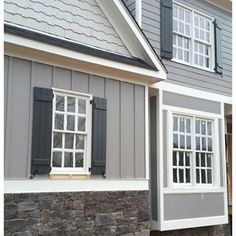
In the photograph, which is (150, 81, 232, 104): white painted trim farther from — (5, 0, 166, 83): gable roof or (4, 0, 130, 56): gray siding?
(4, 0, 130, 56): gray siding

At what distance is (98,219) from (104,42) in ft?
11.3

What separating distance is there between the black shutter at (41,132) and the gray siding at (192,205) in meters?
3.08

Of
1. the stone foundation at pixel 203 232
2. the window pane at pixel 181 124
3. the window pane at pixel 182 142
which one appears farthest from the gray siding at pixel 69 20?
the stone foundation at pixel 203 232

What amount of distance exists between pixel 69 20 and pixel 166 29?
269cm

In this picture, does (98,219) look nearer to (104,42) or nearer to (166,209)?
(166,209)

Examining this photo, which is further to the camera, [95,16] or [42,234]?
[95,16]

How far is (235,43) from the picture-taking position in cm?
922

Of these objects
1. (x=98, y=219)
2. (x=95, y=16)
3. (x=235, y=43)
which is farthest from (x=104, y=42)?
(x=235, y=43)

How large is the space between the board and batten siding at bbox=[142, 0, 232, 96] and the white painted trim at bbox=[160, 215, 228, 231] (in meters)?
3.20

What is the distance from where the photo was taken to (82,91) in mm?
6367

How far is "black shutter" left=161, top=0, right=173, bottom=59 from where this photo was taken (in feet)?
26.8

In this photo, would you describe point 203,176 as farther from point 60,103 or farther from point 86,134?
point 60,103

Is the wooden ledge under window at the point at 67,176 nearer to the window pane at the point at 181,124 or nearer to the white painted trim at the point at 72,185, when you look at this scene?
the white painted trim at the point at 72,185

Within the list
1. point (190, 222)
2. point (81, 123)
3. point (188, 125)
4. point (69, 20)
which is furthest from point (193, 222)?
point (69, 20)
